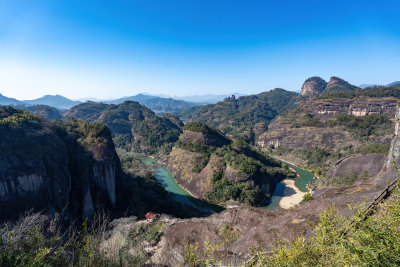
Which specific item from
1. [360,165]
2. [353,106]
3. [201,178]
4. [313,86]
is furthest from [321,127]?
[313,86]

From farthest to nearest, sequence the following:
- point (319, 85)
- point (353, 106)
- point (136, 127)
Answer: point (319, 85), point (136, 127), point (353, 106)

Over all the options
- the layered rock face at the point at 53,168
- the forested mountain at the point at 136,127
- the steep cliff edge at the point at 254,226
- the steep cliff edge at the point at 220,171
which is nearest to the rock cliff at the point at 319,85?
the forested mountain at the point at 136,127

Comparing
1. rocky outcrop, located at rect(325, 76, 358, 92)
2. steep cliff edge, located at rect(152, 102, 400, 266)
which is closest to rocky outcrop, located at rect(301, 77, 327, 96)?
rocky outcrop, located at rect(325, 76, 358, 92)

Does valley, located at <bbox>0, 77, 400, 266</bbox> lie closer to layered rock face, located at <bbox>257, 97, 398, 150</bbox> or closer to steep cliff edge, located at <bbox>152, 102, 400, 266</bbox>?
steep cliff edge, located at <bbox>152, 102, 400, 266</bbox>

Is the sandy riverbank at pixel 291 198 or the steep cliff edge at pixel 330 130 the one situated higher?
the steep cliff edge at pixel 330 130

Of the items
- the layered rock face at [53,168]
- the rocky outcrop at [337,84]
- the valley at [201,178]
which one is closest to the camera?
the valley at [201,178]

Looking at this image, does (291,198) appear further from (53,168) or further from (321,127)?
(321,127)

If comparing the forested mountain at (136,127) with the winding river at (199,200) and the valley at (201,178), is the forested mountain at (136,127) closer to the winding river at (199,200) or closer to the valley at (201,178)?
the valley at (201,178)
